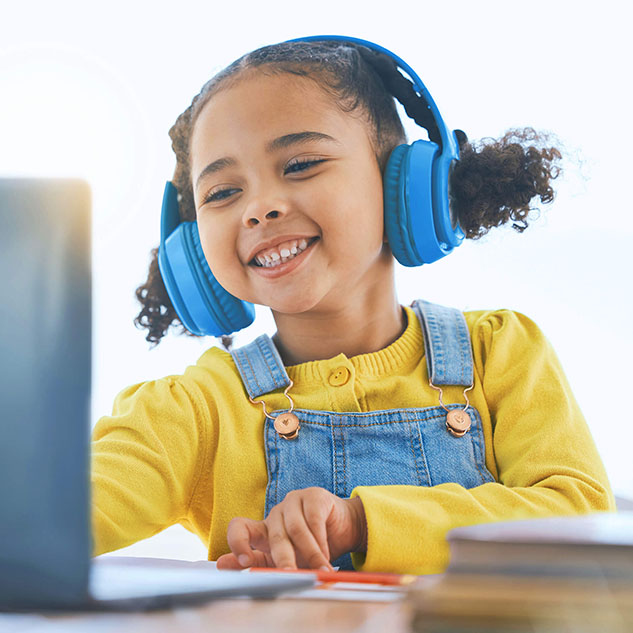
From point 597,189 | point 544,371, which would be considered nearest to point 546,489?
point 544,371

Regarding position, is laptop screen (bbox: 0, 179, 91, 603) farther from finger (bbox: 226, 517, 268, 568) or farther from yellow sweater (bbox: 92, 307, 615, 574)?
yellow sweater (bbox: 92, 307, 615, 574)

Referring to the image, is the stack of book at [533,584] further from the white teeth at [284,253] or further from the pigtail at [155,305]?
the pigtail at [155,305]

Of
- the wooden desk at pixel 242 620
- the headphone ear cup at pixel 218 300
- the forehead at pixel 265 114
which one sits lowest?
the wooden desk at pixel 242 620

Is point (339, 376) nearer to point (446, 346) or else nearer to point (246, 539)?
point (446, 346)

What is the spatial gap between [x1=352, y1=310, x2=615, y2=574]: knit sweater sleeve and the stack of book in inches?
16.8

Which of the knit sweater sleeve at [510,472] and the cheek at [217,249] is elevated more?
the cheek at [217,249]

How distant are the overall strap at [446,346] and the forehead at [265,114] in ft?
1.06

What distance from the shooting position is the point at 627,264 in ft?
7.57

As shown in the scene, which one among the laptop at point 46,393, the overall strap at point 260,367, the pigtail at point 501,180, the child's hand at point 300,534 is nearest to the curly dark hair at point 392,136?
the pigtail at point 501,180

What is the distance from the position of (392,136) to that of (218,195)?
0.33 m

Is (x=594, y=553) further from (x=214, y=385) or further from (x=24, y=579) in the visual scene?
(x=214, y=385)

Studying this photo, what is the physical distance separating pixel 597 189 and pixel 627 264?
28 centimetres

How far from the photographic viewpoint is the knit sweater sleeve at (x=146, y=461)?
37.8 inches

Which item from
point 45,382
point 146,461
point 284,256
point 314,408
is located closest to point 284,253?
point 284,256
